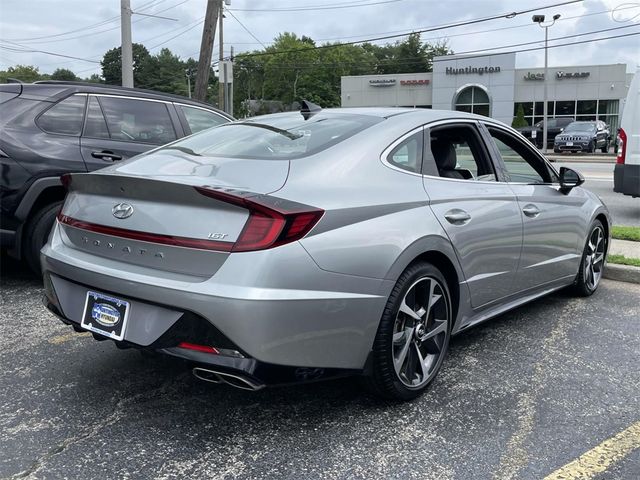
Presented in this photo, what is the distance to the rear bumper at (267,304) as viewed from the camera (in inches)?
95.7

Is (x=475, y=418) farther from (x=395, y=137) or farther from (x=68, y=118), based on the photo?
(x=68, y=118)

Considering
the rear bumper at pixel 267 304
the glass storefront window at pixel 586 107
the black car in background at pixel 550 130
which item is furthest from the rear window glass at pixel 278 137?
the glass storefront window at pixel 586 107

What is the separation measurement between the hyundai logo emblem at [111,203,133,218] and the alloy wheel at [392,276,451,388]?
54.3 inches

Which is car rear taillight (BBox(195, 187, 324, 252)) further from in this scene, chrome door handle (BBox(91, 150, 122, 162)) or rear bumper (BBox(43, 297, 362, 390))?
chrome door handle (BBox(91, 150, 122, 162))

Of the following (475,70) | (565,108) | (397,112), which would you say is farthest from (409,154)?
(565,108)

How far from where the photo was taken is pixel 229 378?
8.36ft

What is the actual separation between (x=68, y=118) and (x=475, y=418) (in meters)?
4.20

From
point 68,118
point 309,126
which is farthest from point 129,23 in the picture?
point 309,126

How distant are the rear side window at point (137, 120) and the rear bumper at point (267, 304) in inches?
120

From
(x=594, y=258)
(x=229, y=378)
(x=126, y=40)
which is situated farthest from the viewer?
(x=126, y=40)

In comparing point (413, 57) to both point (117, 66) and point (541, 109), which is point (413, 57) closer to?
point (541, 109)

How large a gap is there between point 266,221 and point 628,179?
7883 millimetres

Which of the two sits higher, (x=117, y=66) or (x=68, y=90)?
(x=117, y=66)

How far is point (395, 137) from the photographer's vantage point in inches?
129
